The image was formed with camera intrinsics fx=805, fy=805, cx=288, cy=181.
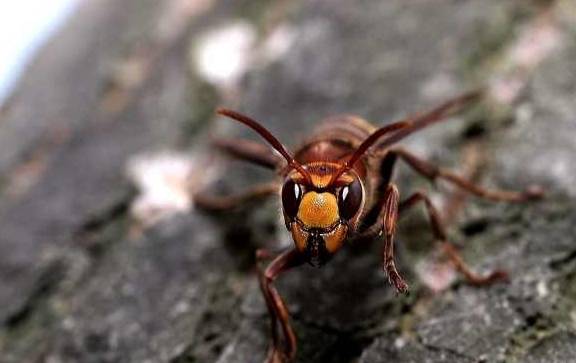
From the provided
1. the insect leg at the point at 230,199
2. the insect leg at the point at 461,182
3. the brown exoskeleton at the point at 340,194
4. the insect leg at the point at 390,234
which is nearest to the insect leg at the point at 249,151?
the brown exoskeleton at the point at 340,194

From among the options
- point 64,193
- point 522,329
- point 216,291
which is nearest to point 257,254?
point 216,291

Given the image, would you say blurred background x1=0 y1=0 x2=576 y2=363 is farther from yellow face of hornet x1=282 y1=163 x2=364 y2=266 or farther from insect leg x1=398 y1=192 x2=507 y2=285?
yellow face of hornet x1=282 y1=163 x2=364 y2=266

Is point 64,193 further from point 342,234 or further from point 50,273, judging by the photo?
point 342,234

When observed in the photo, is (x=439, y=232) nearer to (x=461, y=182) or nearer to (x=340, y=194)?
(x=461, y=182)

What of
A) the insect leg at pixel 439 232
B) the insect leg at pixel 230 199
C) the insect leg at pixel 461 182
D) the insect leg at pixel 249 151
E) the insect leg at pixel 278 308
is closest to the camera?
the insect leg at pixel 278 308

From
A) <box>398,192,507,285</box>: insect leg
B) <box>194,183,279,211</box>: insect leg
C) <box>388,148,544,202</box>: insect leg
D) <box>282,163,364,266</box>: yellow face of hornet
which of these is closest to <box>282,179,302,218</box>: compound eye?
<box>282,163,364,266</box>: yellow face of hornet

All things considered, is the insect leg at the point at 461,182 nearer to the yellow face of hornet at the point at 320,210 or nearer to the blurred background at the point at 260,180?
the blurred background at the point at 260,180
